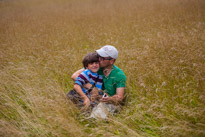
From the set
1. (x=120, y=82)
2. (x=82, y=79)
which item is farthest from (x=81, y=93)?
(x=120, y=82)

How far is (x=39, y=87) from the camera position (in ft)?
9.43

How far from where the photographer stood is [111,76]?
2488mm

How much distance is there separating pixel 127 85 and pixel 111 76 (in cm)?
28

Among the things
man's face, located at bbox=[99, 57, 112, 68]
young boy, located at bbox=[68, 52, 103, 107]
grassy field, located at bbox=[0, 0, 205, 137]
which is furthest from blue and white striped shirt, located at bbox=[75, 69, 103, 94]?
grassy field, located at bbox=[0, 0, 205, 137]

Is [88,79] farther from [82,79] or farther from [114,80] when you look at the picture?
[114,80]

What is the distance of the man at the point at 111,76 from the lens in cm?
238

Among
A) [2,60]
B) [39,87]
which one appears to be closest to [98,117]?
[39,87]

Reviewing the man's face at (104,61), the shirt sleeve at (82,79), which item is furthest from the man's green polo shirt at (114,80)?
the shirt sleeve at (82,79)

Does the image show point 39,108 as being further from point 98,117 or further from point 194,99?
point 194,99

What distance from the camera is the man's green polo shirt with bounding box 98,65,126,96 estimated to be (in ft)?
7.92

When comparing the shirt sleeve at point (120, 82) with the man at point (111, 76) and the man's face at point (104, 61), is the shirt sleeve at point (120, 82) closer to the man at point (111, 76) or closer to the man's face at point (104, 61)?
the man at point (111, 76)

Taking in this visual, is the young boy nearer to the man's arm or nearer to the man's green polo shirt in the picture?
the man's green polo shirt

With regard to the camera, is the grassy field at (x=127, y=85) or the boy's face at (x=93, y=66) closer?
the grassy field at (x=127, y=85)

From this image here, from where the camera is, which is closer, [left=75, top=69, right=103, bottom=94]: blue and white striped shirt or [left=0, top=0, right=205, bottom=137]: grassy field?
[left=0, top=0, right=205, bottom=137]: grassy field
